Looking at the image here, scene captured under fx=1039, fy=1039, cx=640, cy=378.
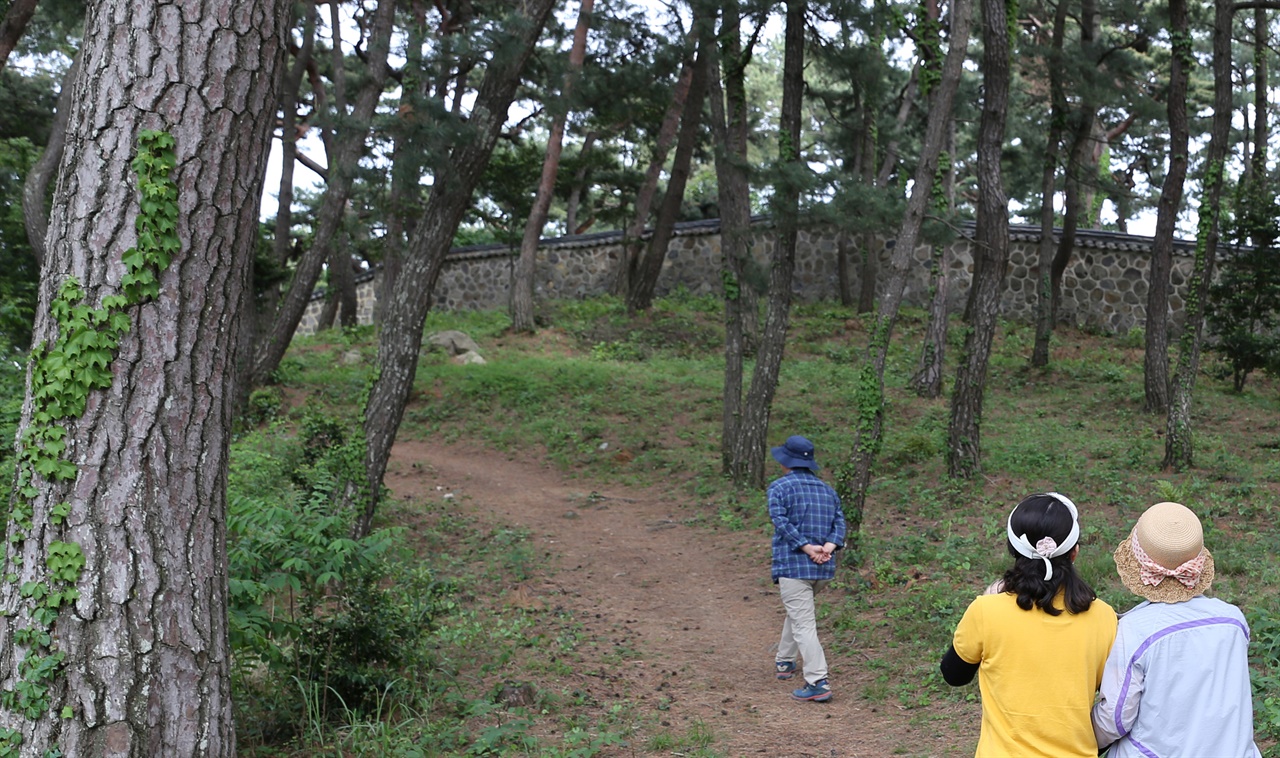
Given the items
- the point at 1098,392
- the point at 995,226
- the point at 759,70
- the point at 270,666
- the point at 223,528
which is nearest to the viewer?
the point at 223,528

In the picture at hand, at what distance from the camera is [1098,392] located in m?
16.5

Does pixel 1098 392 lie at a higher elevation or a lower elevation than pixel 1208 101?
lower

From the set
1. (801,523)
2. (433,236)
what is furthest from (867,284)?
(801,523)

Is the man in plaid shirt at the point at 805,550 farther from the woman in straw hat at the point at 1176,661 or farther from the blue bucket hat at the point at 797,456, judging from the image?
the woman in straw hat at the point at 1176,661

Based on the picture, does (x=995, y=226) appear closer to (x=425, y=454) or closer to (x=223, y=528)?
(x=425, y=454)

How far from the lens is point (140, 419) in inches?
161

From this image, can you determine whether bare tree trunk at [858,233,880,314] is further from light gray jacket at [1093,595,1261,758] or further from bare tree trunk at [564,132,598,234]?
light gray jacket at [1093,595,1261,758]

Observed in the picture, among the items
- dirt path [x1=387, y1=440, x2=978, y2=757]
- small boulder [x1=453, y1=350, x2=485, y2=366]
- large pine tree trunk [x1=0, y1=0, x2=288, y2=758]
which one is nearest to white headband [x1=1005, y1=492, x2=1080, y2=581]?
dirt path [x1=387, y1=440, x2=978, y2=757]

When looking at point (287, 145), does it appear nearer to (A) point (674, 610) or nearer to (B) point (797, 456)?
(A) point (674, 610)

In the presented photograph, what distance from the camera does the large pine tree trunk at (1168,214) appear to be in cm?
1309

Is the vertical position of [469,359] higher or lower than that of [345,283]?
lower

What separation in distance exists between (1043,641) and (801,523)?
3476mm

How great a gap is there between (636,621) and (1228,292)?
1145 cm

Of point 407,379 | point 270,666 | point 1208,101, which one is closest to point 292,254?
point 407,379
